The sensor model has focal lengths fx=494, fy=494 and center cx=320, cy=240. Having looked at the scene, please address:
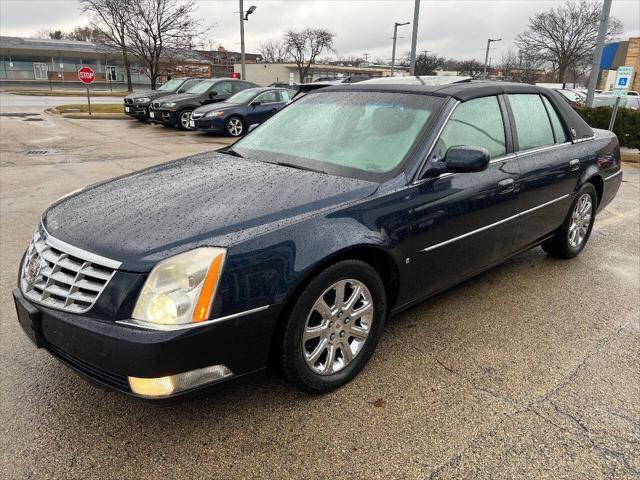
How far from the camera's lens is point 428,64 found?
5853 centimetres

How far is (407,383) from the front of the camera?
2.71 meters

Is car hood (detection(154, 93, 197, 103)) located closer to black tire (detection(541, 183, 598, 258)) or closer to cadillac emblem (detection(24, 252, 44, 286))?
black tire (detection(541, 183, 598, 258))

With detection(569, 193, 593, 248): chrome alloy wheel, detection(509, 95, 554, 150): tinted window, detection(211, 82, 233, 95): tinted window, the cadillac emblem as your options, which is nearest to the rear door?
detection(509, 95, 554, 150): tinted window

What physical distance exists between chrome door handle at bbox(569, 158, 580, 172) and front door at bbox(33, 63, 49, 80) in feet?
232

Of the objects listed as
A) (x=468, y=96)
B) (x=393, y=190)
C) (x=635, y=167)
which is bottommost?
(x=635, y=167)

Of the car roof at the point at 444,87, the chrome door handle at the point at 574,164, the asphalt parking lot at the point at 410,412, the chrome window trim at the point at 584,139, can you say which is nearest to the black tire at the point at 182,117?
the asphalt parking lot at the point at 410,412

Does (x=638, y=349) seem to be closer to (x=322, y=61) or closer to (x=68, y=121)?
(x=68, y=121)

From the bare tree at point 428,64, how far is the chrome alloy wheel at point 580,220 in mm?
48817

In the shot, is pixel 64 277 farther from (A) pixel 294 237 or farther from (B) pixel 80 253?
(A) pixel 294 237

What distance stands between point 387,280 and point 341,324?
447 millimetres

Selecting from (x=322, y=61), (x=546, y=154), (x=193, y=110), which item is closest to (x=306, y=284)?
(x=546, y=154)

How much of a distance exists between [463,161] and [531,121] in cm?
147

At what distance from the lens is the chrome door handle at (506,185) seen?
338 cm

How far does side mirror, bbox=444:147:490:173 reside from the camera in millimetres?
2809
